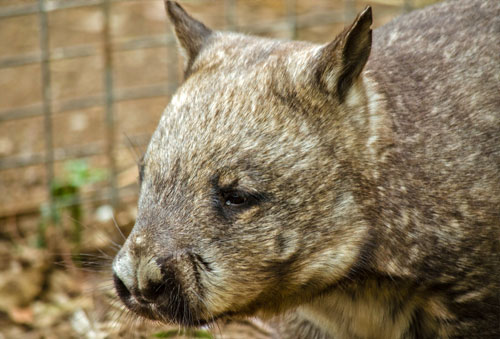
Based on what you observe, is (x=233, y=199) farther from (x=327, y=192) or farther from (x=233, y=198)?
(x=327, y=192)

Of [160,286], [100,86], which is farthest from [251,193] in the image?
[100,86]

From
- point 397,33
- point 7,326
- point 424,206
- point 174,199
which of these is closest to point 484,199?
point 424,206

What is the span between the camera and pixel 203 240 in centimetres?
289

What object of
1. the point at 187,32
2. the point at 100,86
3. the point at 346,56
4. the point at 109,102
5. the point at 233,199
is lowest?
the point at 100,86

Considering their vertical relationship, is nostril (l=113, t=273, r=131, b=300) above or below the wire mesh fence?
above

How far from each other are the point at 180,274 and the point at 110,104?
250cm

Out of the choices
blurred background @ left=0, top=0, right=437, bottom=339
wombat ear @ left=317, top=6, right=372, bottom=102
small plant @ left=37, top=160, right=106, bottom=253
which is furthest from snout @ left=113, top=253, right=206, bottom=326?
small plant @ left=37, top=160, right=106, bottom=253

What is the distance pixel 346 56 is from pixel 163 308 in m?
1.00

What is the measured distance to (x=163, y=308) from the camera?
2910 millimetres

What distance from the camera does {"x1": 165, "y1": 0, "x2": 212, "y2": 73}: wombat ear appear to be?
3473mm

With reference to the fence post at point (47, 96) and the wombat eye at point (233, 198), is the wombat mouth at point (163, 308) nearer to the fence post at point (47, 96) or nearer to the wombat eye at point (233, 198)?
the wombat eye at point (233, 198)

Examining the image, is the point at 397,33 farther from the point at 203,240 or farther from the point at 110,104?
the point at 110,104

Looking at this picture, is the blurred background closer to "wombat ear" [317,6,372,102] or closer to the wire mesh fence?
the wire mesh fence

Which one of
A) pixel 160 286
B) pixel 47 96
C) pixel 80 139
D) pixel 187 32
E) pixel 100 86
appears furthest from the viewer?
pixel 100 86
